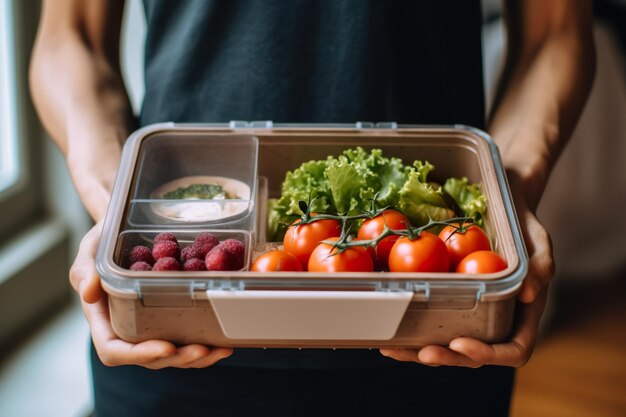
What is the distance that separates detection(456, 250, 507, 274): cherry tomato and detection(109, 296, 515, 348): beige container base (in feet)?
0.14

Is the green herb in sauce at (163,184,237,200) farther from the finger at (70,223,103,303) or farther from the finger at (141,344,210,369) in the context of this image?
the finger at (141,344,210,369)

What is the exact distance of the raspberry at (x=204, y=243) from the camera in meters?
0.94

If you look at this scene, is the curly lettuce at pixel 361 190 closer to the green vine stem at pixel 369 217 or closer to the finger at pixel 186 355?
the green vine stem at pixel 369 217

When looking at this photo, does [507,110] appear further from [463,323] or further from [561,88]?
[463,323]

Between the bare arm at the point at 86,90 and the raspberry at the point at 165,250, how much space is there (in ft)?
0.29

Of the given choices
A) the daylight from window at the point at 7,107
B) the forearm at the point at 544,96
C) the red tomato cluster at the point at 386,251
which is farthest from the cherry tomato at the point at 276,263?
the daylight from window at the point at 7,107

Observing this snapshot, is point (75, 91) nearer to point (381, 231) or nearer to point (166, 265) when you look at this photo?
point (166, 265)

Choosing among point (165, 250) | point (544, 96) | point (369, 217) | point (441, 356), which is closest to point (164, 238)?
point (165, 250)

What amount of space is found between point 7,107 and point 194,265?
4.38 ft

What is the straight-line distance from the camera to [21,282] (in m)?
2.01

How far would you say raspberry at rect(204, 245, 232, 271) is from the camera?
890 millimetres

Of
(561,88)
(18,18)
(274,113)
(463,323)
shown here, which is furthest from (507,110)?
(18,18)

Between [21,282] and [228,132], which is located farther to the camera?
[21,282]

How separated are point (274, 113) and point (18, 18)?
1.06 meters
